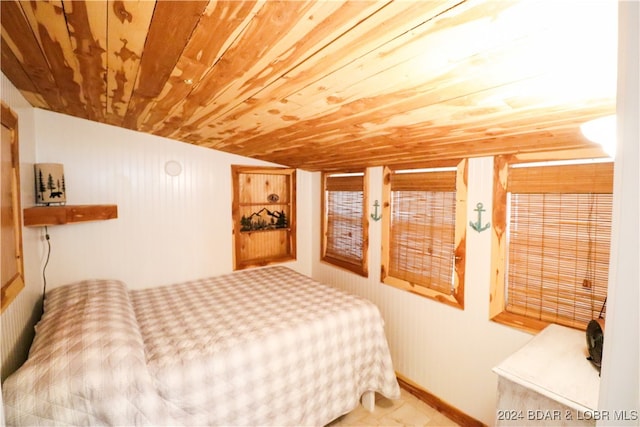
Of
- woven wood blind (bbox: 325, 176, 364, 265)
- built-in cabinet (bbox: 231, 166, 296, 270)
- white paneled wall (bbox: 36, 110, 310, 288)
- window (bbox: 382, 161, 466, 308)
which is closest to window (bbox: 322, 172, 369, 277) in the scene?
woven wood blind (bbox: 325, 176, 364, 265)

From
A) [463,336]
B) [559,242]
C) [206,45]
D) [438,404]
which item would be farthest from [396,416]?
[206,45]

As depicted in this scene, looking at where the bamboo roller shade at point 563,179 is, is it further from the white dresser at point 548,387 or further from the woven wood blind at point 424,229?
the white dresser at point 548,387

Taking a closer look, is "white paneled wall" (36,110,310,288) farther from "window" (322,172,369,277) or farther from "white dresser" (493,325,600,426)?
"white dresser" (493,325,600,426)

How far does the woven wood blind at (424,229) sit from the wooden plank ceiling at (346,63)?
570mm

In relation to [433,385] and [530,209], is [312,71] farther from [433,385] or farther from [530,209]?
[433,385]

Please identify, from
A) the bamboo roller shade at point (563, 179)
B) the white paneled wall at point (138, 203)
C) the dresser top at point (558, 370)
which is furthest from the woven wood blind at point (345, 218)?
the dresser top at point (558, 370)

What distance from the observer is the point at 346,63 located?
42.9 inches

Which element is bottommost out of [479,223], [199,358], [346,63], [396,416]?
[396,416]

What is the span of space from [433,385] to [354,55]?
255 cm

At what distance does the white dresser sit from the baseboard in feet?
3.26

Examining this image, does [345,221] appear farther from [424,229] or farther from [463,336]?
[463,336]

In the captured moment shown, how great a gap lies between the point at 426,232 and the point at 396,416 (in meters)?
1.46

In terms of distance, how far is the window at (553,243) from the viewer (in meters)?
1.61

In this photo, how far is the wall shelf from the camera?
5.77ft
